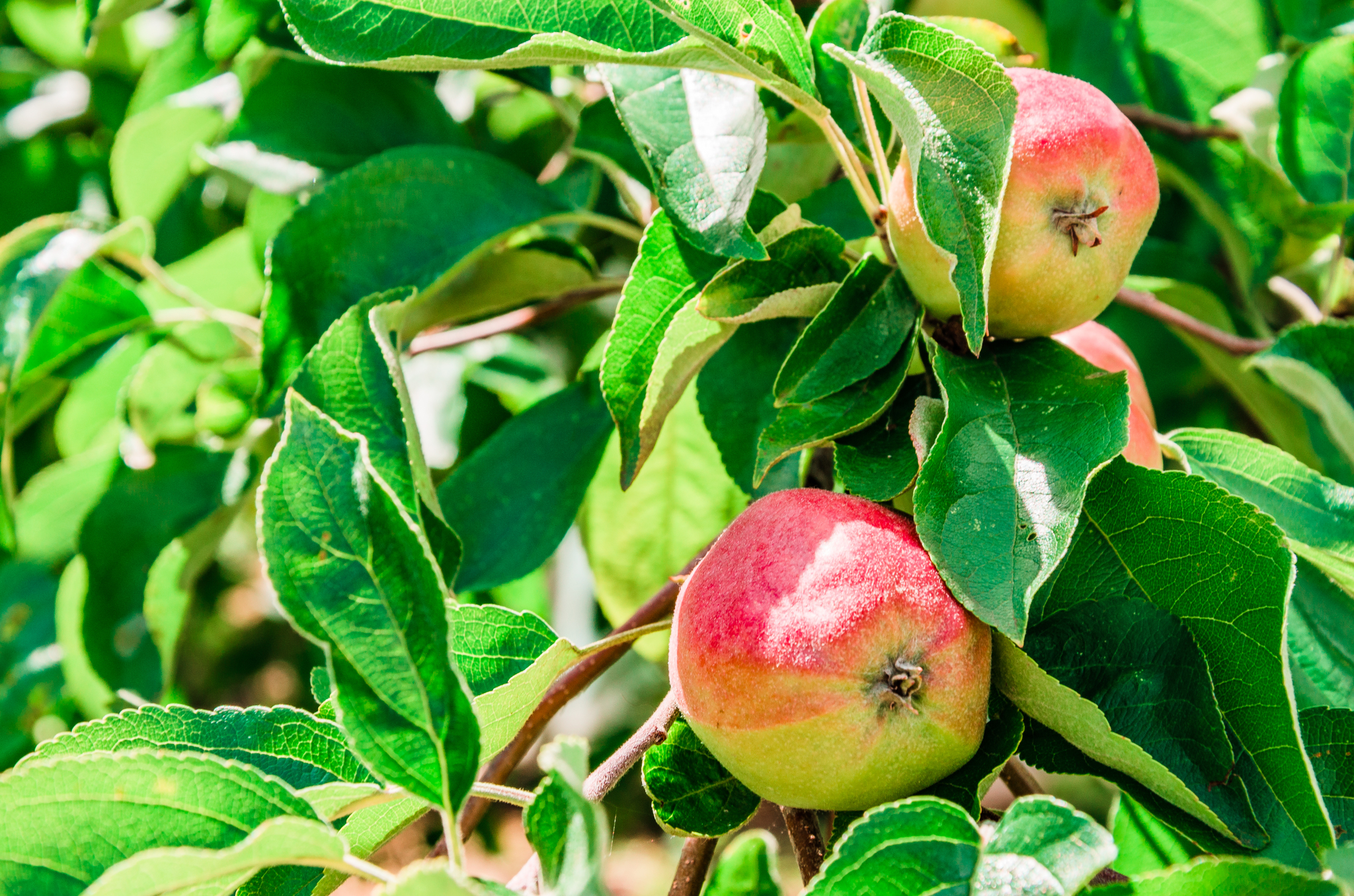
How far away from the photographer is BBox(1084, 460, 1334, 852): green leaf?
0.44 m

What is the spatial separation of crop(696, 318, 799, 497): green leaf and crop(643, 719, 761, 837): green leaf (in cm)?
19

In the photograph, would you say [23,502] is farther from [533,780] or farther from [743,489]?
[533,780]

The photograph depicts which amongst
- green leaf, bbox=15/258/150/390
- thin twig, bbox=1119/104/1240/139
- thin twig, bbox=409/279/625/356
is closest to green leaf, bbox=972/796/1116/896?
thin twig, bbox=409/279/625/356

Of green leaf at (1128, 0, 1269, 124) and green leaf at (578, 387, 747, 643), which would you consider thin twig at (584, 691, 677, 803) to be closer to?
green leaf at (578, 387, 747, 643)

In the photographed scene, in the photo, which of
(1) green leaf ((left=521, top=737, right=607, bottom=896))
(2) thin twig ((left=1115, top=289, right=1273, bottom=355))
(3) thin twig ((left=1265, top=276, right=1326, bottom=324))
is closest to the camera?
(1) green leaf ((left=521, top=737, right=607, bottom=896))

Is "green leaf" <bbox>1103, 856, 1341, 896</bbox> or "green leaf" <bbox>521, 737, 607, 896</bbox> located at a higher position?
"green leaf" <bbox>521, 737, 607, 896</bbox>

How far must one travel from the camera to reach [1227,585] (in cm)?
47

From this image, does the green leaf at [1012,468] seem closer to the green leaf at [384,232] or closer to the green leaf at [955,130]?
the green leaf at [955,130]

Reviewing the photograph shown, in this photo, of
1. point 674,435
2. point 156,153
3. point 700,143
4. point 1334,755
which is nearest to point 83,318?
point 156,153

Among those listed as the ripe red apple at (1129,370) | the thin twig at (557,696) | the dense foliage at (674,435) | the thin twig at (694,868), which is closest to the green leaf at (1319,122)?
the dense foliage at (674,435)

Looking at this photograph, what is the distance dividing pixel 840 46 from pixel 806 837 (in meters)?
0.41

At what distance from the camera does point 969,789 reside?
0.46 meters

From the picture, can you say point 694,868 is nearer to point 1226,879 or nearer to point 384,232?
point 1226,879

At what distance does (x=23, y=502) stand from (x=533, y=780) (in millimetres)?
1240
